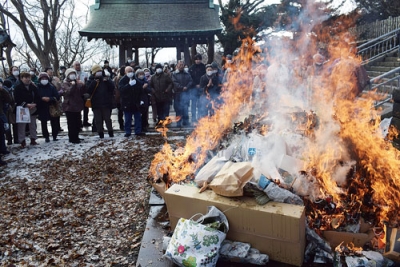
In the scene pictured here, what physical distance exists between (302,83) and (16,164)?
25.1 feet

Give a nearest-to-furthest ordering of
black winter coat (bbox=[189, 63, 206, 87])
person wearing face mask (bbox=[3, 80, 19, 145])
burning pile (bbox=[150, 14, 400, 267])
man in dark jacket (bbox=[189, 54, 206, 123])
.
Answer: burning pile (bbox=[150, 14, 400, 267])
person wearing face mask (bbox=[3, 80, 19, 145])
man in dark jacket (bbox=[189, 54, 206, 123])
black winter coat (bbox=[189, 63, 206, 87])

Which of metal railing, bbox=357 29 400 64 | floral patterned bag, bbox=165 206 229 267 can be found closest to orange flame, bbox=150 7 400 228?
floral patterned bag, bbox=165 206 229 267

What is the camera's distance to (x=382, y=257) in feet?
11.2

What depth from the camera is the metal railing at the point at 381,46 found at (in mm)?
13922

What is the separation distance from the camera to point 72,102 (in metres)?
9.66

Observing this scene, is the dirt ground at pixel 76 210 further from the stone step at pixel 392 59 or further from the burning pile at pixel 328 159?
the stone step at pixel 392 59

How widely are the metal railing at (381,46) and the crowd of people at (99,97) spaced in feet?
22.3

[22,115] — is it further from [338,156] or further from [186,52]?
[186,52]

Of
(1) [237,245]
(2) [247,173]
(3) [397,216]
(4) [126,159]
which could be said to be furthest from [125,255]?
(4) [126,159]

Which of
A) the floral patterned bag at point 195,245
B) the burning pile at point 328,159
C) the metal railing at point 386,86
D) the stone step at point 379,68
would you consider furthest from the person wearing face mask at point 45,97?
the stone step at point 379,68

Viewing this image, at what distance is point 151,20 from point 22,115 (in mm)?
9134

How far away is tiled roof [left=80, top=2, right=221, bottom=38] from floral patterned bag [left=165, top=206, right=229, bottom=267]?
12.6 m

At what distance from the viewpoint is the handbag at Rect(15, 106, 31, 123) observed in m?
9.08

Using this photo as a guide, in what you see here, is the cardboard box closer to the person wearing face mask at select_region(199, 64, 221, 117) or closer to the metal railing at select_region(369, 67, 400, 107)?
the metal railing at select_region(369, 67, 400, 107)
